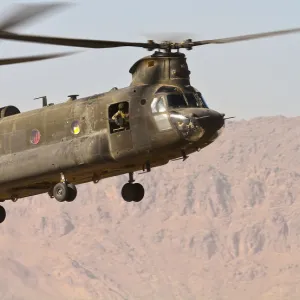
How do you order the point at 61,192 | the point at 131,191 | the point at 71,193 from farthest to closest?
the point at 131,191 < the point at 61,192 < the point at 71,193

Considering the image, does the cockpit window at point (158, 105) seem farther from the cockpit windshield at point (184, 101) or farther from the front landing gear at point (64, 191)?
the front landing gear at point (64, 191)

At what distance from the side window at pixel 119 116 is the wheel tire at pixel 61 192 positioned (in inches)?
106

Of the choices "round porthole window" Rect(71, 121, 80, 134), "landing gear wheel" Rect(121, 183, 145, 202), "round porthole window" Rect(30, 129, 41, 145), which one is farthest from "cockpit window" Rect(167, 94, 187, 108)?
"round porthole window" Rect(30, 129, 41, 145)

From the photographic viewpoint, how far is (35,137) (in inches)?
1689

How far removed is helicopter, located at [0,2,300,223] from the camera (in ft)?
130

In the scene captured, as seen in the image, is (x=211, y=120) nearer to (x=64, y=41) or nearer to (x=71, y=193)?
(x=71, y=193)

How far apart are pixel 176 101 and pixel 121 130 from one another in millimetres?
2287

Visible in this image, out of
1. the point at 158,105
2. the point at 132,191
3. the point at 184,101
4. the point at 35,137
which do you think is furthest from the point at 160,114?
the point at 35,137

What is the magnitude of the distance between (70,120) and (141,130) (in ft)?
10.5

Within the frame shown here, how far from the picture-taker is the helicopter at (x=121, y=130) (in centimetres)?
3966

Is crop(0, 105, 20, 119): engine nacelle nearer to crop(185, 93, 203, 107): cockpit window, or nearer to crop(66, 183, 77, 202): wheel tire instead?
crop(66, 183, 77, 202): wheel tire

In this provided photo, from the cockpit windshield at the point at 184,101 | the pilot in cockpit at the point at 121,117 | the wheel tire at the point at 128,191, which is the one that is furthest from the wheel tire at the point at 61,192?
the cockpit windshield at the point at 184,101

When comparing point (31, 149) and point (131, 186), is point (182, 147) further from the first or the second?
point (31, 149)

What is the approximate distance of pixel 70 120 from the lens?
41750mm
